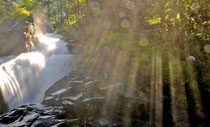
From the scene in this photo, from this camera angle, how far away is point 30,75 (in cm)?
1001

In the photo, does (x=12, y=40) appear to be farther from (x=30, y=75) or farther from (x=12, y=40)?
(x=30, y=75)

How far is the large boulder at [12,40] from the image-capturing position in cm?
1296

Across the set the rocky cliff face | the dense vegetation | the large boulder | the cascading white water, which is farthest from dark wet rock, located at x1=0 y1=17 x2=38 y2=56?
the dense vegetation

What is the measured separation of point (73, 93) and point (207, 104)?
19.2 ft

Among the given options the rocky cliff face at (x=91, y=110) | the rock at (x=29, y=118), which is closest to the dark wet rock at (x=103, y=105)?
the rocky cliff face at (x=91, y=110)

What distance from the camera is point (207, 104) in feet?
17.0

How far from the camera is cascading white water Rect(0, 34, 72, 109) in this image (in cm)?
796

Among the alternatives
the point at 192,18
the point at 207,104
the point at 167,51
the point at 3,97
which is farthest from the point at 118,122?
the point at 192,18

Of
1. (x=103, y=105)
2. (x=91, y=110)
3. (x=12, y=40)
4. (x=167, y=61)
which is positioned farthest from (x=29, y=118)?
(x=12, y=40)

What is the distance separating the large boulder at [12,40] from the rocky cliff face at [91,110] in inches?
318

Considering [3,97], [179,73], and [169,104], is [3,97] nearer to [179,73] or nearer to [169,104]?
[169,104]

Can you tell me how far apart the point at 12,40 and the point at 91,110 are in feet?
40.0

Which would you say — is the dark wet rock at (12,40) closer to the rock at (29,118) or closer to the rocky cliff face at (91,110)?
the rock at (29,118)

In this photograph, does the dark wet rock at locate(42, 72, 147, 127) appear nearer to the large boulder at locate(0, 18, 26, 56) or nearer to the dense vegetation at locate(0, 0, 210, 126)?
the dense vegetation at locate(0, 0, 210, 126)
